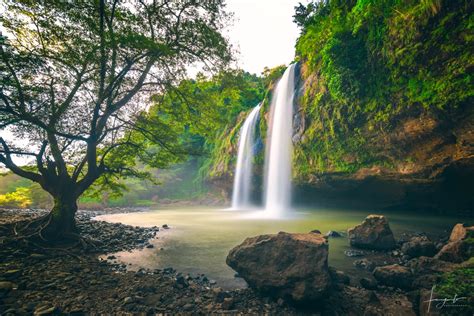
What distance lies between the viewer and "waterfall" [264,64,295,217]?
63.2 feet

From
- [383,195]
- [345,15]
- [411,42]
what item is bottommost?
[383,195]

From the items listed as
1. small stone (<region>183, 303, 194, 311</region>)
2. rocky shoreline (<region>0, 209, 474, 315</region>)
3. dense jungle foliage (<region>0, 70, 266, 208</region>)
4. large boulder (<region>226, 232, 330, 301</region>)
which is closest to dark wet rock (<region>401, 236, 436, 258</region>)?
rocky shoreline (<region>0, 209, 474, 315</region>)

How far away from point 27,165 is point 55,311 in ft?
27.9

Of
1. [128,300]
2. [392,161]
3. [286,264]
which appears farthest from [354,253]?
[392,161]

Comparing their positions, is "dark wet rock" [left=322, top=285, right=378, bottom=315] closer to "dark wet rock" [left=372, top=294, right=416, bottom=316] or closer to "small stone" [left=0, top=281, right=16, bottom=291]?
"dark wet rock" [left=372, top=294, right=416, bottom=316]

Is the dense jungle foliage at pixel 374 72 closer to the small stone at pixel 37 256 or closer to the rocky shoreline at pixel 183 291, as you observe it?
the rocky shoreline at pixel 183 291

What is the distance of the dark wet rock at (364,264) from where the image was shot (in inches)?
238

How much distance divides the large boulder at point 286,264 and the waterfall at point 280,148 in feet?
45.8

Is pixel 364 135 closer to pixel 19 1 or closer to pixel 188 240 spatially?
pixel 188 240

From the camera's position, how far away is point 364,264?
248 inches

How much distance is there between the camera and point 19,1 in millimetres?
6625

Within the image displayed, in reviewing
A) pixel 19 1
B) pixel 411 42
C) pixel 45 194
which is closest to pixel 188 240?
pixel 19 1

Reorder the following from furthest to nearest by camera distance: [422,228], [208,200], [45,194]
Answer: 1. [208,200]
2. [45,194]
3. [422,228]

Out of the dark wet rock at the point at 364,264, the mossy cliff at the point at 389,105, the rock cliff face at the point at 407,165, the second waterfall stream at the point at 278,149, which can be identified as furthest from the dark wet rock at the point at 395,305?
the second waterfall stream at the point at 278,149
